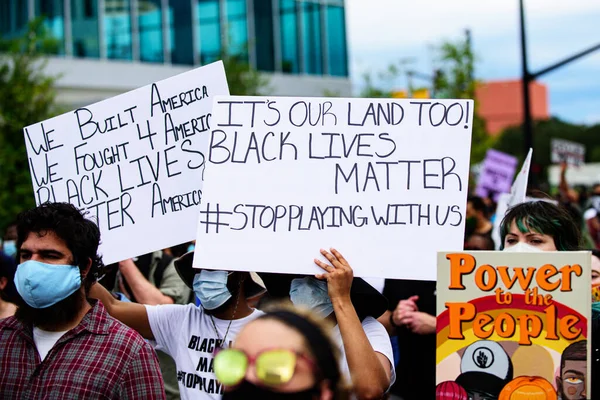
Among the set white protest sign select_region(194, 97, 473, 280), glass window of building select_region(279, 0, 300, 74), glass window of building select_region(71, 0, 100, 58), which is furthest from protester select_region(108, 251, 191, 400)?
glass window of building select_region(279, 0, 300, 74)

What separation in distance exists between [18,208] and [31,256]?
817cm

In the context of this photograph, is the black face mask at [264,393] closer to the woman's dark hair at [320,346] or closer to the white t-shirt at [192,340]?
the woman's dark hair at [320,346]

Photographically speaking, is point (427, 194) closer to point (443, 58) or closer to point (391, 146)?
point (391, 146)

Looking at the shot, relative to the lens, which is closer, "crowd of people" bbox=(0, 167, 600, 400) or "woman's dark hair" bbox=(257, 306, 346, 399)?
"woman's dark hair" bbox=(257, 306, 346, 399)

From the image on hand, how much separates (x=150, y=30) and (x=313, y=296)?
23.2 metres

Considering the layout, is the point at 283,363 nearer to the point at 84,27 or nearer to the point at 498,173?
the point at 498,173

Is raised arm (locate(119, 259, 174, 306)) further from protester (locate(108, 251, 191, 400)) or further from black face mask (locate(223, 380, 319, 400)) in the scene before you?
black face mask (locate(223, 380, 319, 400))

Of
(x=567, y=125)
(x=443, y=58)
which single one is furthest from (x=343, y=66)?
(x=567, y=125)

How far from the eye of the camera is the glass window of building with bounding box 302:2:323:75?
2831cm

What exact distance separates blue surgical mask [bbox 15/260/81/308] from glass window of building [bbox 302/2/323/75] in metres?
26.0

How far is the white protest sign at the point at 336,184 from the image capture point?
123 inches

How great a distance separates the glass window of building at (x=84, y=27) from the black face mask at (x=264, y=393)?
23190 millimetres

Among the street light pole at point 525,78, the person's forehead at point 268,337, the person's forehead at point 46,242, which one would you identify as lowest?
the person's forehead at point 268,337

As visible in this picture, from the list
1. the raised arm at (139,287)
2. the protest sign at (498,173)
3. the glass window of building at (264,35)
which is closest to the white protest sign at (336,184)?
the raised arm at (139,287)
